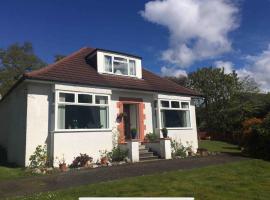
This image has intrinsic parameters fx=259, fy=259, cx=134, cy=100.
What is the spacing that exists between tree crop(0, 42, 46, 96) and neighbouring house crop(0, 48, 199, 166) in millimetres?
27858

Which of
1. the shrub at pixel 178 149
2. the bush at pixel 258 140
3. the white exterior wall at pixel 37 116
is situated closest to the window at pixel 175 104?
the shrub at pixel 178 149

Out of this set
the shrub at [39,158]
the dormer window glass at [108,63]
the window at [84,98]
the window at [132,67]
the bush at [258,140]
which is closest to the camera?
the shrub at [39,158]

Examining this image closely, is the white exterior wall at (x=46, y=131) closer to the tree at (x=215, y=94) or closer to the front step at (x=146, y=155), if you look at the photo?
the front step at (x=146, y=155)

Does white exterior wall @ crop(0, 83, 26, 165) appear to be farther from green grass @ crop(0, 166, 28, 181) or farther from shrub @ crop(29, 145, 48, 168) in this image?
green grass @ crop(0, 166, 28, 181)

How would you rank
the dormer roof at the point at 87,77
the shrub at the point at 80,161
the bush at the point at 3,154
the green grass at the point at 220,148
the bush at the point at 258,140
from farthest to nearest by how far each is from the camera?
the green grass at the point at 220,148 < the bush at the point at 3,154 < the bush at the point at 258,140 < the dormer roof at the point at 87,77 < the shrub at the point at 80,161

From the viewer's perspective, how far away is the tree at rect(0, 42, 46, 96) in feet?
142

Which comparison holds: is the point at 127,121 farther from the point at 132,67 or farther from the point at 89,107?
the point at 132,67

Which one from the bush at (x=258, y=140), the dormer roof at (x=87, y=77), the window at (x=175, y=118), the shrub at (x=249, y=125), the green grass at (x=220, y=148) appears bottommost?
the green grass at (x=220, y=148)

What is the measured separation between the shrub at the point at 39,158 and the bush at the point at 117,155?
3109mm

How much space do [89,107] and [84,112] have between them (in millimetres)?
386

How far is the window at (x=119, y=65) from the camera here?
15789 millimetres

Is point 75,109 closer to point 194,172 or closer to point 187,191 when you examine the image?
point 194,172

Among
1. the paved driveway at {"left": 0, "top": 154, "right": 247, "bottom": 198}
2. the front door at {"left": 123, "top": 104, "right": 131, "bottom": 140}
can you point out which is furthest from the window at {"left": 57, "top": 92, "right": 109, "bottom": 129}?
the paved driveway at {"left": 0, "top": 154, "right": 247, "bottom": 198}

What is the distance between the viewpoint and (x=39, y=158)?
11.3m
